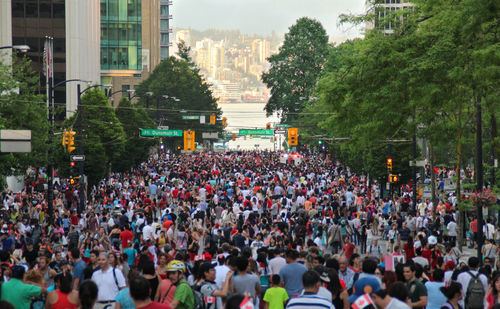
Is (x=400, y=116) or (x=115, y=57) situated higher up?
(x=115, y=57)

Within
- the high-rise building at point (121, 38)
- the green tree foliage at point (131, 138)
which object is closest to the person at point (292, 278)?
the green tree foliage at point (131, 138)

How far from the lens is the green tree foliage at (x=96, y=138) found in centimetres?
4788

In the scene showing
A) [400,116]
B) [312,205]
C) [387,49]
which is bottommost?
[312,205]

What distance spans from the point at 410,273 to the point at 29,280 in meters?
5.12

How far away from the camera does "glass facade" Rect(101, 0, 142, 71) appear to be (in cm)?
10012

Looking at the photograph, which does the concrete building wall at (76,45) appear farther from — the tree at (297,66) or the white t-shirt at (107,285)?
the white t-shirt at (107,285)

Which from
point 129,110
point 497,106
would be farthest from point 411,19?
point 129,110

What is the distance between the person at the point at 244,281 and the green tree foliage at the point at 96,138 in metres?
35.5

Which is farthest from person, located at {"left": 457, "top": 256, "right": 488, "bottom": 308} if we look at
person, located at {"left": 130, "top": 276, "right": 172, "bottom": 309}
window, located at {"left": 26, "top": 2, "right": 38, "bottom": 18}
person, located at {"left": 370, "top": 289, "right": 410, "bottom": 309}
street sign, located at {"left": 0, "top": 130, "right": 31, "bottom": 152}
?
window, located at {"left": 26, "top": 2, "right": 38, "bottom": 18}

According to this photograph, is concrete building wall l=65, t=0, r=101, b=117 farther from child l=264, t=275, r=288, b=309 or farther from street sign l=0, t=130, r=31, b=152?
child l=264, t=275, r=288, b=309

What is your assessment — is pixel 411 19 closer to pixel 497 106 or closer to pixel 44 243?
pixel 497 106

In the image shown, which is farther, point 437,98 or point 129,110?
point 129,110

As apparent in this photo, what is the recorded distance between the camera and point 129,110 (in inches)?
2719

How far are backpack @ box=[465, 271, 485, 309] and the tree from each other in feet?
289
